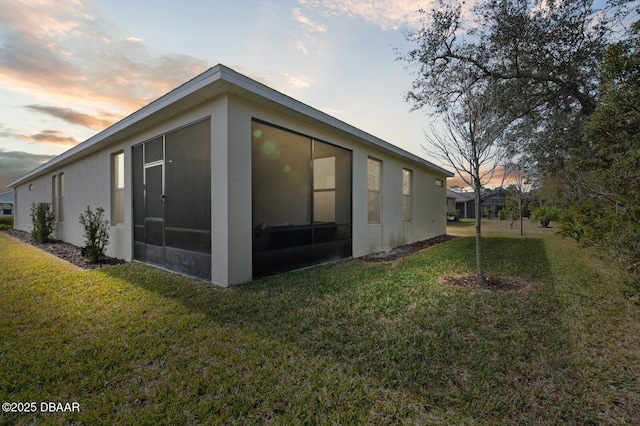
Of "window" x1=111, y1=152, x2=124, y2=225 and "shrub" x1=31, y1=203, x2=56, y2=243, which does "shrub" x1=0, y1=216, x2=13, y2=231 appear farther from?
"window" x1=111, y1=152, x2=124, y2=225

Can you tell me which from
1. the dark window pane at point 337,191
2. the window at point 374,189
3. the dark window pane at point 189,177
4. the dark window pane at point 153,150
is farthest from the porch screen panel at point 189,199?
the window at point 374,189

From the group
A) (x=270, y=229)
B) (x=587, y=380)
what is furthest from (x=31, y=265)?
(x=587, y=380)

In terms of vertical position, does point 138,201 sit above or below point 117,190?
below

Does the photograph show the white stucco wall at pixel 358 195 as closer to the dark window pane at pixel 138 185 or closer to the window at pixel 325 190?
the window at pixel 325 190

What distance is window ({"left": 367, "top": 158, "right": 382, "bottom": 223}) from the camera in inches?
332

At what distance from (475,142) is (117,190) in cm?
841

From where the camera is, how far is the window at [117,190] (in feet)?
24.2

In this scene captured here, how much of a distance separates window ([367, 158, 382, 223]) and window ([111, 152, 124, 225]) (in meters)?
6.64

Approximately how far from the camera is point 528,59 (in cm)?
809

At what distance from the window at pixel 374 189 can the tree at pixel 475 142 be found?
322 cm

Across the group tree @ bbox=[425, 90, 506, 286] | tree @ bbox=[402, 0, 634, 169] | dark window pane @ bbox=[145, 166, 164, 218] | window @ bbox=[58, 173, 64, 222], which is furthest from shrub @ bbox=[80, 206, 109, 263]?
tree @ bbox=[402, 0, 634, 169]

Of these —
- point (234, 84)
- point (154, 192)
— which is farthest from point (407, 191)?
point (154, 192)

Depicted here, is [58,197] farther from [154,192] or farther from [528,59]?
[528,59]

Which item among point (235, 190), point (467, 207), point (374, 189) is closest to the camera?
point (235, 190)
